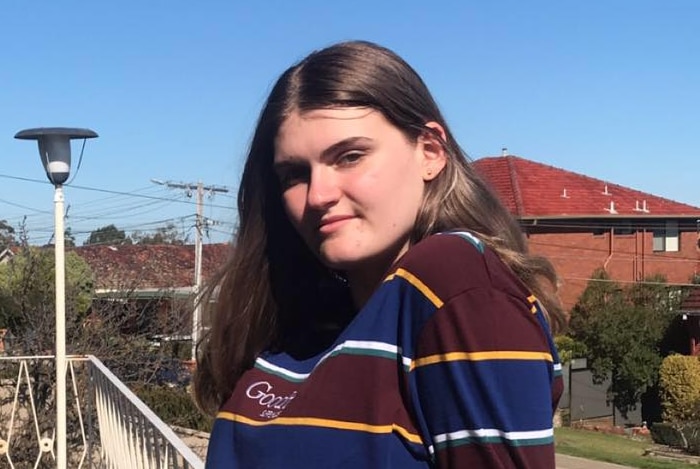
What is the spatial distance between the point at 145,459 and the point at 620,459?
12.1 meters

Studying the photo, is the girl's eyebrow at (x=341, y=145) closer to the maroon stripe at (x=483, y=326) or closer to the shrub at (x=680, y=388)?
the maroon stripe at (x=483, y=326)

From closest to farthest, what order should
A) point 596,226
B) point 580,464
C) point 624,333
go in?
1. point 580,464
2. point 624,333
3. point 596,226

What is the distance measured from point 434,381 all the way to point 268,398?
1.29 ft

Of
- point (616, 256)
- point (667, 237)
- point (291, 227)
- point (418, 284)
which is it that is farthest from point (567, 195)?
point (418, 284)

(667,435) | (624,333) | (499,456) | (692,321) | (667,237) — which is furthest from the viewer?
(667,237)

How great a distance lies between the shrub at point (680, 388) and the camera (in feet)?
70.8

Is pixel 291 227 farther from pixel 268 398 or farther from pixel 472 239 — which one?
pixel 472 239

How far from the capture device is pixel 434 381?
101 cm

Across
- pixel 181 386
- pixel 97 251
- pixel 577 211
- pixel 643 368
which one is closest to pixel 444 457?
pixel 181 386

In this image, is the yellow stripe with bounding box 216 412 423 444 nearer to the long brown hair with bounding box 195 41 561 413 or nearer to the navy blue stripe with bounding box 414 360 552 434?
the navy blue stripe with bounding box 414 360 552 434

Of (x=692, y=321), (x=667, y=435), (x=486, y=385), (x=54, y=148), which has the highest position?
(x=54, y=148)

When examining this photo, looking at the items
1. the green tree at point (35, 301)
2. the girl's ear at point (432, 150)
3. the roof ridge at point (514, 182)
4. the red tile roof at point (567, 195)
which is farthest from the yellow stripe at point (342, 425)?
the red tile roof at point (567, 195)

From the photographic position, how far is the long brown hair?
1257 millimetres

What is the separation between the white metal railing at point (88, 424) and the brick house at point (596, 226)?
20.4 metres
